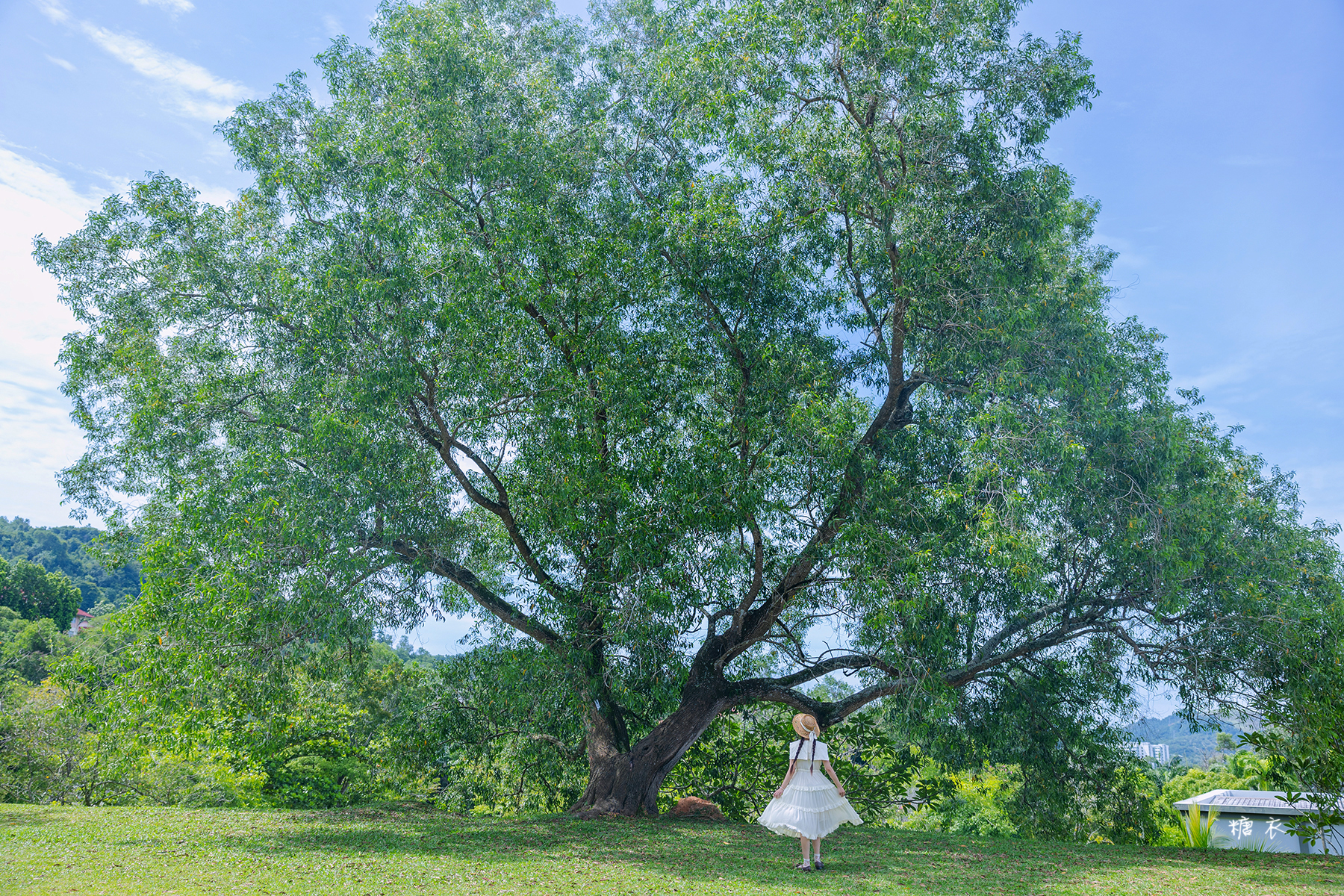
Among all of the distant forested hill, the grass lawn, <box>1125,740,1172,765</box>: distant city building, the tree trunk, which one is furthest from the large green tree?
the distant forested hill

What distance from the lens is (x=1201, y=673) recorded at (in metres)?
11.1

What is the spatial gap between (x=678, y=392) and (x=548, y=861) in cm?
661

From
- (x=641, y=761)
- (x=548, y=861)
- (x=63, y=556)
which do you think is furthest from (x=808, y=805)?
(x=63, y=556)

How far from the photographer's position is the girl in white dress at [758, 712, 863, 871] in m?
8.35

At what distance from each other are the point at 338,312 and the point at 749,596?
7.25 m

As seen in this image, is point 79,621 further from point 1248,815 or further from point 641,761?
point 1248,815

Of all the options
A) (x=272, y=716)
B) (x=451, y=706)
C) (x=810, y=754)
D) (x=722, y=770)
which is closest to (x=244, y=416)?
(x=272, y=716)

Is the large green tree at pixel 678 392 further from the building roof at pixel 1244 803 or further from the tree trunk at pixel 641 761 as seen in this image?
the building roof at pixel 1244 803

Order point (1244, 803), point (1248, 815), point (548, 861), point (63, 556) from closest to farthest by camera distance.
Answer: point (548, 861)
point (1244, 803)
point (1248, 815)
point (63, 556)

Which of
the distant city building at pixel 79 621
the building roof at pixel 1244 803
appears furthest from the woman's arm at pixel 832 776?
the distant city building at pixel 79 621

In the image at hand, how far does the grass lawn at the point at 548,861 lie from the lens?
24.1 ft

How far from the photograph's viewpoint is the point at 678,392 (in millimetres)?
12234

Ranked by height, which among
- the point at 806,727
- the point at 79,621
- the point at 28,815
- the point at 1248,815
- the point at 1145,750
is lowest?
the point at 28,815

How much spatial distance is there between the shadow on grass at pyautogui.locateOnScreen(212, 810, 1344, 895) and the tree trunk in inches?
29.0
